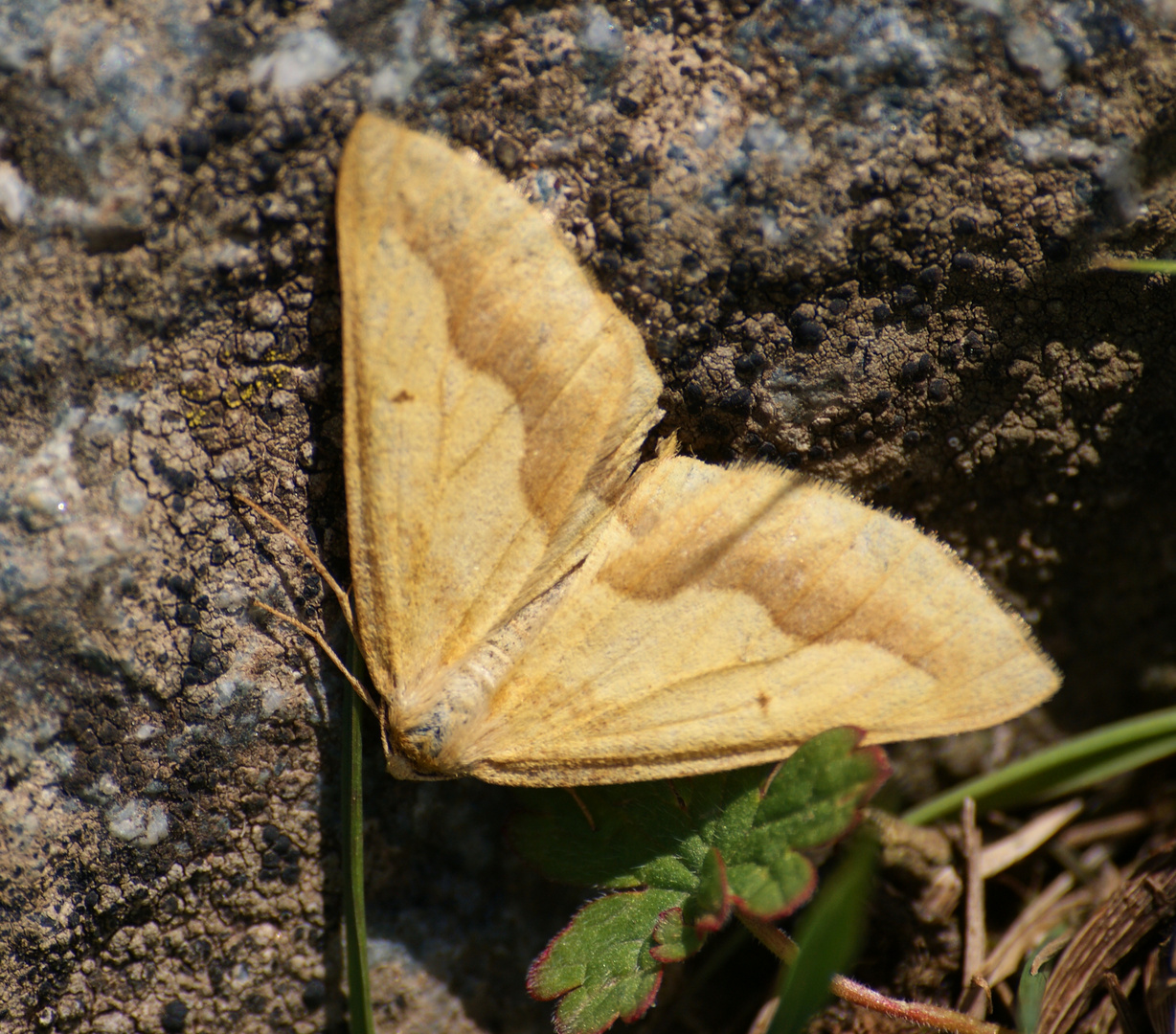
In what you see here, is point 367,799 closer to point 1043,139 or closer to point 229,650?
point 229,650

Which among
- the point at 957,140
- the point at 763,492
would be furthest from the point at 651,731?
the point at 957,140

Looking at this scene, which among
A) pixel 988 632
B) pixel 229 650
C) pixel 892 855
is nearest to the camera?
pixel 988 632

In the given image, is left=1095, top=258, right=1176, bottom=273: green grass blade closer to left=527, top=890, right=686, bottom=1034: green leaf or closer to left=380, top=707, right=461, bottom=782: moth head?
left=527, top=890, right=686, bottom=1034: green leaf

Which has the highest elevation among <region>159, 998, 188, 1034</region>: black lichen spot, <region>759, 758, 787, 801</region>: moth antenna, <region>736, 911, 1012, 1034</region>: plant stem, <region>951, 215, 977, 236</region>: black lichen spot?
<region>951, 215, 977, 236</region>: black lichen spot

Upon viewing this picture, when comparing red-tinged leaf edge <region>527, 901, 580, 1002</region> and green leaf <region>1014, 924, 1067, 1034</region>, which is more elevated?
green leaf <region>1014, 924, 1067, 1034</region>

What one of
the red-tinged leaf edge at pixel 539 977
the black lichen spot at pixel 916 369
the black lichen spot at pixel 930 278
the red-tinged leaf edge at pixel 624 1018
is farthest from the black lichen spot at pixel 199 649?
the black lichen spot at pixel 930 278

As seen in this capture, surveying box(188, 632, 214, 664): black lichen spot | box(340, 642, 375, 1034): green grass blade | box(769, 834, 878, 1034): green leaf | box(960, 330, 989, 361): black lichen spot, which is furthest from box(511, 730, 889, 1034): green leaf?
box(960, 330, 989, 361): black lichen spot

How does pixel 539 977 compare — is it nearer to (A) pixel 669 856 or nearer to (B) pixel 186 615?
(A) pixel 669 856
